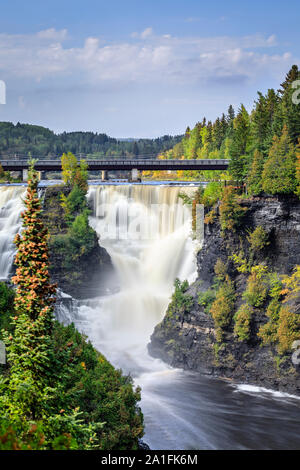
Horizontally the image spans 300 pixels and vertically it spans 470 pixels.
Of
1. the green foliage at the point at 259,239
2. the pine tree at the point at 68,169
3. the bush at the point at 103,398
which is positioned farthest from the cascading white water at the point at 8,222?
the bush at the point at 103,398

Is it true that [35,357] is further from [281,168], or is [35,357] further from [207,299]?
[281,168]

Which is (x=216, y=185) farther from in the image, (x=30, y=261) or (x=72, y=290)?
(x=30, y=261)

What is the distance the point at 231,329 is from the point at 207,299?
3.36 metres

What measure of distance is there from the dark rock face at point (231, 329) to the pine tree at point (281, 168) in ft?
3.89

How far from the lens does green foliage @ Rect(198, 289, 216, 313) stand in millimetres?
45344

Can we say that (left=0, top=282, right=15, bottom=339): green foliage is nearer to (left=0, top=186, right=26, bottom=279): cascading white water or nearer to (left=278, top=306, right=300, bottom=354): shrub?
(left=278, top=306, right=300, bottom=354): shrub

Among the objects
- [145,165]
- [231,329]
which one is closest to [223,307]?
[231,329]

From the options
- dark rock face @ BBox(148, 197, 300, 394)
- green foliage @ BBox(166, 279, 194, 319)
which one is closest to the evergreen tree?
dark rock face @ BBox(148, 197, 300, 394)

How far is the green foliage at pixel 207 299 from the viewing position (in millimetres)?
45344

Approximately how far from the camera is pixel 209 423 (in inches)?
1366

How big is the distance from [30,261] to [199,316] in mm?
29010

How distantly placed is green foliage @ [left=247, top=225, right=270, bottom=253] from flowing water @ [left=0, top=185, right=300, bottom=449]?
440 inches
